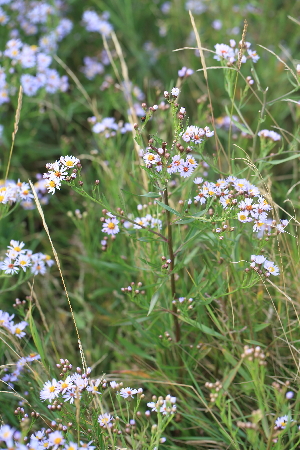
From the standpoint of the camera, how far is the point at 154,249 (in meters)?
2.44

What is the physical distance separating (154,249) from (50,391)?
0.85 metres

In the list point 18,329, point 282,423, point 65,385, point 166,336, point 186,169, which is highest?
point 186,169

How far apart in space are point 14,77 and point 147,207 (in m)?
1.58

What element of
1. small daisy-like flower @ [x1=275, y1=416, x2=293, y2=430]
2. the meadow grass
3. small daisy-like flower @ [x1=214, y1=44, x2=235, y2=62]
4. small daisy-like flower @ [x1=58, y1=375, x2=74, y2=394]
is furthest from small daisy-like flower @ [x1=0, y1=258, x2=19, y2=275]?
small daisy-like flower @ [x1=214, y1=44, x2=235, y2=62]

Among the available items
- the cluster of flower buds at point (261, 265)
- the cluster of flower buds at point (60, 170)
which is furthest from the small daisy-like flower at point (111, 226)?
the cluster of flower buds at point (261, 265)

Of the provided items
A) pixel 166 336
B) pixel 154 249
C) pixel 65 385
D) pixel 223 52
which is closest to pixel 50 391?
pixel 65 385

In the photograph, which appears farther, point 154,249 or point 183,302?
point 154,249

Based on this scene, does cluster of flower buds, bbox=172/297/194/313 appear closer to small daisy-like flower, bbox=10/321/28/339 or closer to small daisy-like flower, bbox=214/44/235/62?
small daisy-like flower, bbox=10/321/28/339

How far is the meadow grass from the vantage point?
194 cm

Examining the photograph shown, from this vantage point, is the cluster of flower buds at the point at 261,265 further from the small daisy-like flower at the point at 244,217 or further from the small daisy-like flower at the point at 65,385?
the small daisy-like flower at the point at 65,385

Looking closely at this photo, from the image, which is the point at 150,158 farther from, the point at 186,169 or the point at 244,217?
the point at 244,217

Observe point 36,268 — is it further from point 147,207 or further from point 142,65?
point 142,65

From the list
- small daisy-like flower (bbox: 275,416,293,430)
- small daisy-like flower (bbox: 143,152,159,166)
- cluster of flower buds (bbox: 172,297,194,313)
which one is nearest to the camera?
small daisy-like flower (bbox: 275,416,293,430)

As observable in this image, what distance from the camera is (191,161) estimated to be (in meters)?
2.02
